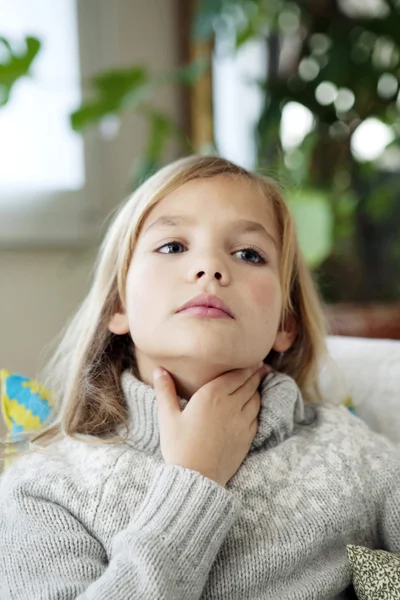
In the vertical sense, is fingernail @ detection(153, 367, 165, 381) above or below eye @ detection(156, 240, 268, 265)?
below

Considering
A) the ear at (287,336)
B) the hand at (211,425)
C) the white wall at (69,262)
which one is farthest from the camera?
the white wall at (69,262)

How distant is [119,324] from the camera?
1002 millimetres

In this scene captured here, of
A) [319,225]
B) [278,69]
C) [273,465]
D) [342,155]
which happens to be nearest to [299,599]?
[273,465]

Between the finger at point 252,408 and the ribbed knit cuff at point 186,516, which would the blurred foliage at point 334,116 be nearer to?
the finger at point 252,408

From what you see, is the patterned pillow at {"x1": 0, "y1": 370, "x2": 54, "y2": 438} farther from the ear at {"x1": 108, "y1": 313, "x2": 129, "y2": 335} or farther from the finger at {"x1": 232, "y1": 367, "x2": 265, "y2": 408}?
the finger at {"x1": 232, "y1": 367, "x2": 265, "y2": 408}

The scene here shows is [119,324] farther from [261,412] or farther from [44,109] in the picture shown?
[44,109]

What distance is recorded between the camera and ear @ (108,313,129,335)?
3.27ft

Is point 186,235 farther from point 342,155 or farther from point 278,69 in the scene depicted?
point 278,69

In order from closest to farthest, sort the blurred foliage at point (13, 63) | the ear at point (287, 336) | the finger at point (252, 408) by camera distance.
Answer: the finger at point (252, 408), the ear at point (287, 336), the blurred foliage at point (13, 63)

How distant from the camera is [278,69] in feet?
8.65

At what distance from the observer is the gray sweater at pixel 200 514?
71cm

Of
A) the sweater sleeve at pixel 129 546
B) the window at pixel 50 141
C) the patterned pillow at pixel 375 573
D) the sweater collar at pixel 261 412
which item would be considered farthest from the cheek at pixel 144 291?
the window at pixel 50 141

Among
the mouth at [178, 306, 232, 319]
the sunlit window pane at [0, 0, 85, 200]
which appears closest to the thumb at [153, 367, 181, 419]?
the mouth at [178, 306, 232, 319]

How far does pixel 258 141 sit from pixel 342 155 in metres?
0.36
